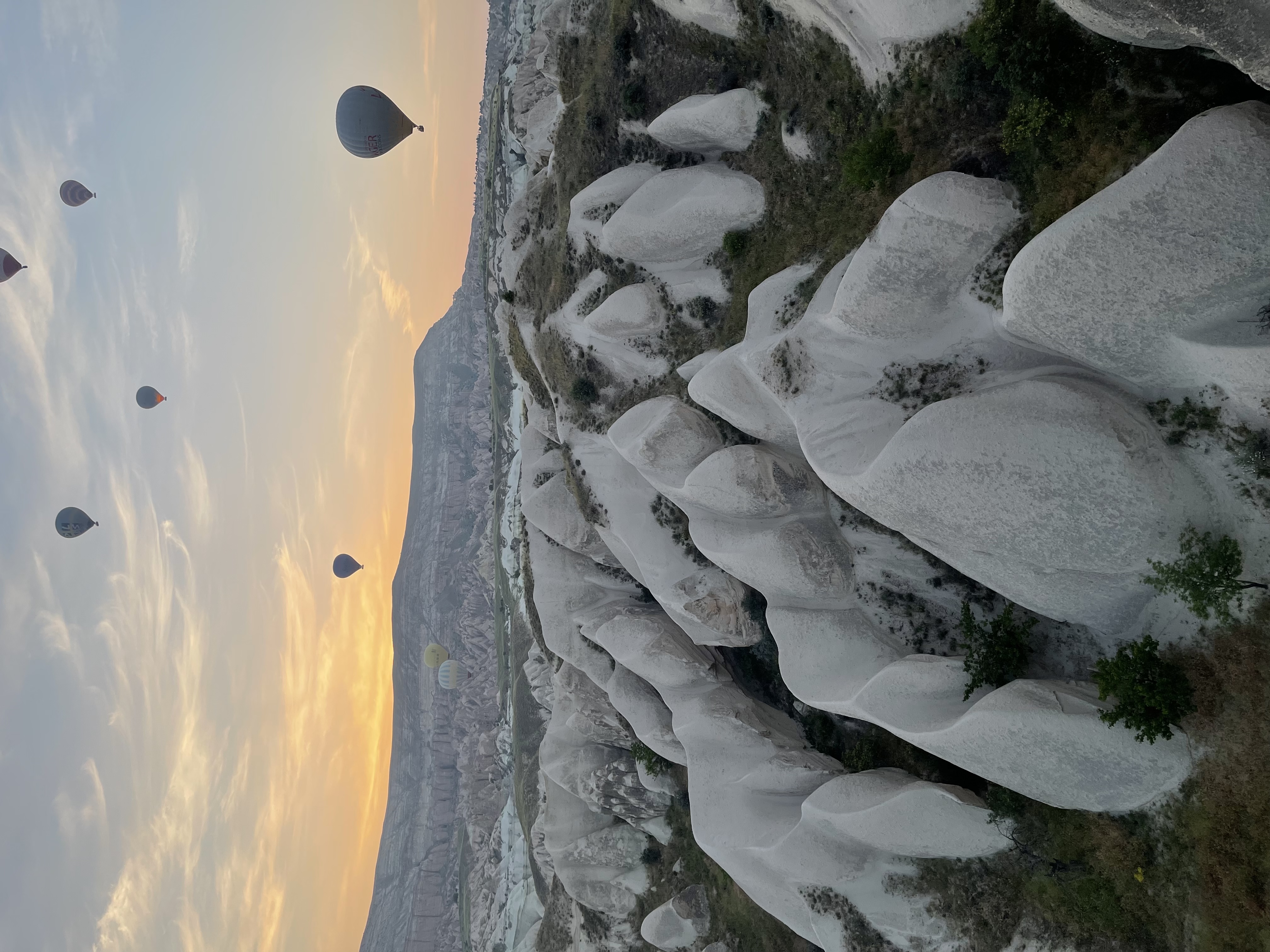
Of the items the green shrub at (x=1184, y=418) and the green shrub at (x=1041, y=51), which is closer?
the green shrub at (x=1184, y=418)

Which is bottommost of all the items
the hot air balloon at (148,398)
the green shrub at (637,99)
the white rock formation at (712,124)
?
the white rock formation at (712,124)

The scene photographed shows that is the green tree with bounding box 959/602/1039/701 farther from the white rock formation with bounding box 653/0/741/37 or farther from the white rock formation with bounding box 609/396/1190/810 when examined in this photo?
the white rock formation with bounding box 653/0/741/37

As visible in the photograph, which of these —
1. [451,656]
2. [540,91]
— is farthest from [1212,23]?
[451,656]

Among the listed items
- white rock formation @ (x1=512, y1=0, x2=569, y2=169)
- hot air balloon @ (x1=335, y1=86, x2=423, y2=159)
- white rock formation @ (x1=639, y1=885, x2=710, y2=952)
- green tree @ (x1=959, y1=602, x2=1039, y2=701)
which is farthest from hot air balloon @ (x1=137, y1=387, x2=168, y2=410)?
green tree @ (x1=959, y1=602, x2=1039, y2=701)

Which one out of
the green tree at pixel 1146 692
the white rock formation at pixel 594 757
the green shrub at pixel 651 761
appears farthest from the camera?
the white rock formation at pixel 594 757

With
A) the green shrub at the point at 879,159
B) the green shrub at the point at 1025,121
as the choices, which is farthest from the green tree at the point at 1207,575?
the green shrub at the point at 879,159

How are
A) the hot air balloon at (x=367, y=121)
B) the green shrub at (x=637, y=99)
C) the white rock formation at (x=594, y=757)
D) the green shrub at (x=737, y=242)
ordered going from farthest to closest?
the hot air balloon at (x=367, y=121) < the white rock formation at (x=594, y=757) < the green shrub at (x=637, y=99) < the green shrub at (x=737, y=242)

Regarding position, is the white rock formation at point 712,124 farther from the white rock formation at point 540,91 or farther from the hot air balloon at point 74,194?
the hot air balloon at point 74,194
